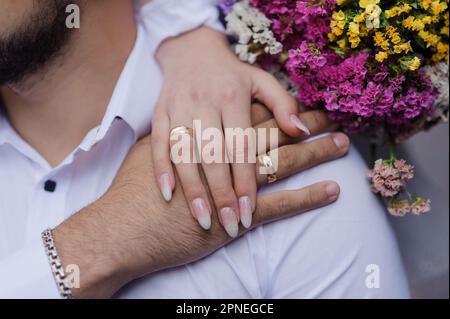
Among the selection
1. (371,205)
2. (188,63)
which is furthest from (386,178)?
(188,63)

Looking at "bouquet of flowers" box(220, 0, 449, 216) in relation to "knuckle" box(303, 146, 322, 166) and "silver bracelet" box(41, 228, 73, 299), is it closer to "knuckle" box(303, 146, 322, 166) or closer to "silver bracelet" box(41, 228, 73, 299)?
"knuckle" box(303, 146, 322, 166)

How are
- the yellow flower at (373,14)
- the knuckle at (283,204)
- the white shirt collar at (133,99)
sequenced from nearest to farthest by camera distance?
the yellow flower at (373,14), the knuckle at (283,204), the white shirt collar at (133,99)

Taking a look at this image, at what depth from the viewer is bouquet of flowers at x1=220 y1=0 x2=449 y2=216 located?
111cm

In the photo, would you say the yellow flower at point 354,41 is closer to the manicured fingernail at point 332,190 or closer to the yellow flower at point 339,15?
the yellow flower at point 339,15

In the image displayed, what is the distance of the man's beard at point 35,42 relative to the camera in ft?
3.85

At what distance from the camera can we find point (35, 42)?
1.20 meters

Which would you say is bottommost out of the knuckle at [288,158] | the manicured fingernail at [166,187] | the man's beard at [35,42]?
the knuckle at [288,158]

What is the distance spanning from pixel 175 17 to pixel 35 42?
338 millimetres

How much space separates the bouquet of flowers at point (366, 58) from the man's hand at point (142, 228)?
0.14 m

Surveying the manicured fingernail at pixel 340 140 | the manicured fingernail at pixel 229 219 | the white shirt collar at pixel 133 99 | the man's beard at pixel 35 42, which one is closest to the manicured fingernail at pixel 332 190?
the manicured fingernail at pixel 340 140

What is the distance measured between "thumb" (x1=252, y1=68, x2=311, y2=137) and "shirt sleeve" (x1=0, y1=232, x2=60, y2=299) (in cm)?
57

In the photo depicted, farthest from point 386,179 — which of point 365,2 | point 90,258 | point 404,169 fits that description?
point 90,258

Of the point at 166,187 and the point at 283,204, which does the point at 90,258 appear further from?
the point at 283,204

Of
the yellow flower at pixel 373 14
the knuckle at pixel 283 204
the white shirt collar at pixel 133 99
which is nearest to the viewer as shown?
the yellow flower at pixel 373 14
